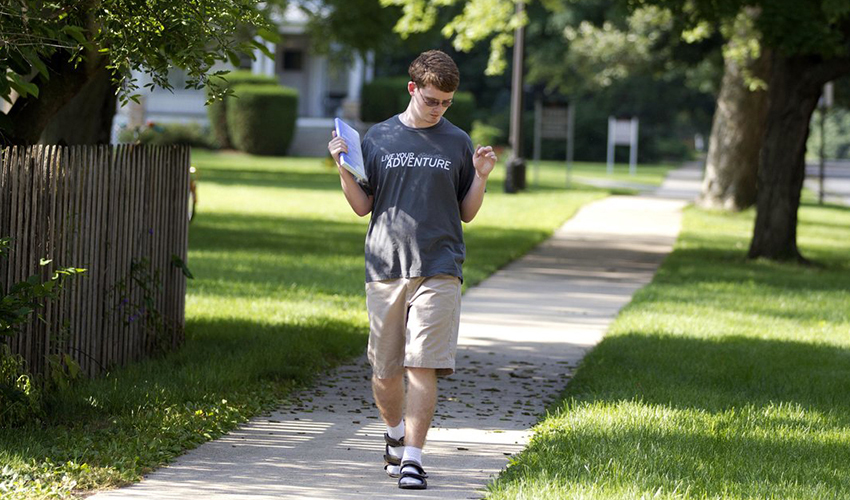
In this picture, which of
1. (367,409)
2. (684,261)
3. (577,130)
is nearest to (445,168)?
(367,409)

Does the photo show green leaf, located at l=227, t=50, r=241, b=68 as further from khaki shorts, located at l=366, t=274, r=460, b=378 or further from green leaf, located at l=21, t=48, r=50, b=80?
khaki shorts, located at l=366, t=274, r=460, b=378

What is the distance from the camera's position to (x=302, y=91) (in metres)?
49.4

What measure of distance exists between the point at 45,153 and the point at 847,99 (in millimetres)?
31717

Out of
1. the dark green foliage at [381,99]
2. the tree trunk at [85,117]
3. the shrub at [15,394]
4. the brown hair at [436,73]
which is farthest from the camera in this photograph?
the dark green foliage at [381,99]

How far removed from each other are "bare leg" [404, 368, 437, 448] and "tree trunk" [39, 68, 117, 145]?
513 centimetres

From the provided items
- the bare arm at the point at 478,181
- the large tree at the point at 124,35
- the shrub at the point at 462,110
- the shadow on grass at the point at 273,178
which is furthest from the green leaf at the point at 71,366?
the shrub at the point at 462,110

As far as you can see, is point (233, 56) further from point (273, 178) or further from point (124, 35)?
point (273, 178)

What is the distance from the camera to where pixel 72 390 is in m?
6.75

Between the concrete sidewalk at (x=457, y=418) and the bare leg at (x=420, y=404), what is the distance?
223mm

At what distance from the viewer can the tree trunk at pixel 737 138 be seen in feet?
78.7

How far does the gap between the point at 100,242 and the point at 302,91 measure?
42.6 metres

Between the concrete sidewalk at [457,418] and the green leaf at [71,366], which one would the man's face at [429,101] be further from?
the green leaf at [71,366]

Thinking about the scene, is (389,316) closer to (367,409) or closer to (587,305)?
(367,409)

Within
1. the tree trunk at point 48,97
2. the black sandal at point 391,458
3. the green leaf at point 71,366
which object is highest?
the tree trunk at point 48,97
